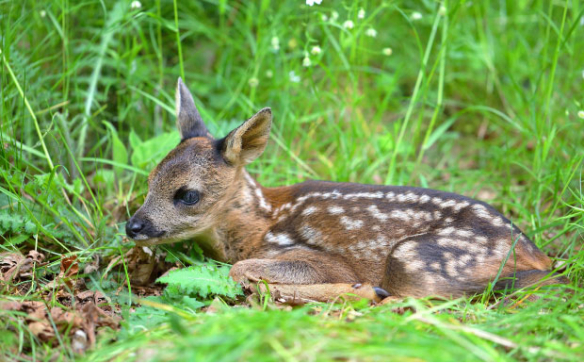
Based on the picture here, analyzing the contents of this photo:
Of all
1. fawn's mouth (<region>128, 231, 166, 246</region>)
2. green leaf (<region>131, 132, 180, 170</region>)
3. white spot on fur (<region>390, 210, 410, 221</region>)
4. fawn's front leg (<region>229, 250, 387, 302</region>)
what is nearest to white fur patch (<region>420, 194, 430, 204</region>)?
white spot on fur (<region>390, 210, 410, 221</region>)

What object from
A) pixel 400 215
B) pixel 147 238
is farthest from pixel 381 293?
pixel 147 238

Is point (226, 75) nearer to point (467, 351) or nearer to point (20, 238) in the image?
point (20, 238)

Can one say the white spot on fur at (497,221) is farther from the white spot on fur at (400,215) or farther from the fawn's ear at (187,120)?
the fawn's ear at (187,120)

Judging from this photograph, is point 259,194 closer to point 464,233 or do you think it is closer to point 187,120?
point 187,120

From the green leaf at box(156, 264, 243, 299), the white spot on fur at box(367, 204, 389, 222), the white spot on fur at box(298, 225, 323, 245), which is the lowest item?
the green leaf at box(156, 264, 243, 299)

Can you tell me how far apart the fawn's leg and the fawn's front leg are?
20 centimetres

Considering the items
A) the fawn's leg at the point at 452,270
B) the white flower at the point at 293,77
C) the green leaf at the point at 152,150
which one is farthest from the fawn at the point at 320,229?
the white flower at the point at 293,77

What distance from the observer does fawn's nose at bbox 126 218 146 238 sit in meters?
4.23

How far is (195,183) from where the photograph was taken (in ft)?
14.6

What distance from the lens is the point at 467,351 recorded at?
277 cm

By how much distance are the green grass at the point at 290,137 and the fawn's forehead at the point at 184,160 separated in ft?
1.20

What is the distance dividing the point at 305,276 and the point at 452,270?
911mm

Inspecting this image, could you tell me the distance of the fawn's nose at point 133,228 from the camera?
4.23 metres

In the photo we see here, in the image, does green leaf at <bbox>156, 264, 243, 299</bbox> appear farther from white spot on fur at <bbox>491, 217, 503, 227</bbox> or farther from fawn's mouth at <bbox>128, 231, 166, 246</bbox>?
white spot on fur at <bbox>491, 217, 503, 227</bbox>
